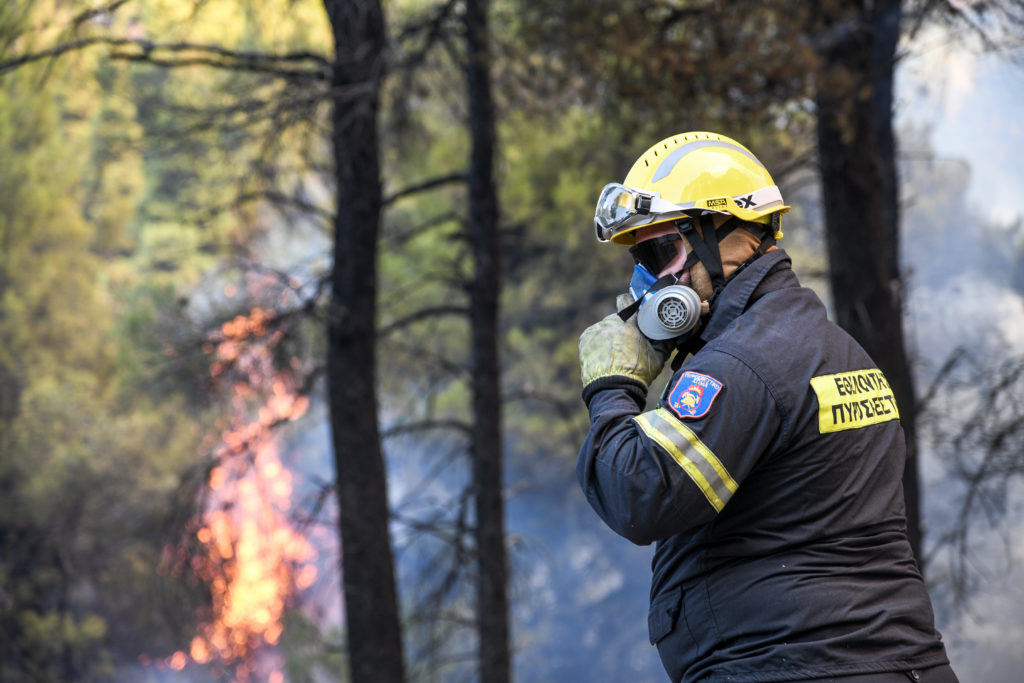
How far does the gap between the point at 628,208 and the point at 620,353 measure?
1.26 feet

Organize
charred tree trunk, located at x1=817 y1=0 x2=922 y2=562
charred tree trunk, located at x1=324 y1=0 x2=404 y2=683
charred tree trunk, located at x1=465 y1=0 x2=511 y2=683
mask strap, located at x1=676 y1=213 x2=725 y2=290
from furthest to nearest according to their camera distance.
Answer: charred tree trunk, located at x1=465 y1=0 x2=511 y2=683 < charred tree trunk, located at x1=324 y1=0 x2=404 y2=683 < charred tree trunk, located at x1=817 y1=0 x2=922 y2=562 < mask strap, located at x1=676 y1=213 x2=725 y2=290

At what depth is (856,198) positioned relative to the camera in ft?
18.8

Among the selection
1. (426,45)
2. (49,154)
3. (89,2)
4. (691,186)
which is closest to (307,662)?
(49,154)

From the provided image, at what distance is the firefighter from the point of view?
1905mm

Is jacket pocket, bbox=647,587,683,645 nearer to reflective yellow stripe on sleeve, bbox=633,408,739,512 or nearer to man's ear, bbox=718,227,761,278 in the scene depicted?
reflective yellow stripe on sleeve, bbox=633,408,739,512

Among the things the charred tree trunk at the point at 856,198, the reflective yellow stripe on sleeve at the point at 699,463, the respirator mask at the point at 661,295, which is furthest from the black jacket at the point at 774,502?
the charred tree trunk at the point at 856,198

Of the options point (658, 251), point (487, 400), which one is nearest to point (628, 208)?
point (658, 251)

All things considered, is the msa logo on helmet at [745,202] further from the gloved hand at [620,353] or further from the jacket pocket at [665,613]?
the jacket pocket at [665,613]

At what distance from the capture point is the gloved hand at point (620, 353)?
86.6 inches

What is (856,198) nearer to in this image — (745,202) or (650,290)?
(745,202)

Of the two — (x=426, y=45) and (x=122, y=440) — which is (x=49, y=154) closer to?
(x=122, y=440)

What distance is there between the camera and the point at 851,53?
19.4ft

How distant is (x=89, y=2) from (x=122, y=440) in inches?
440

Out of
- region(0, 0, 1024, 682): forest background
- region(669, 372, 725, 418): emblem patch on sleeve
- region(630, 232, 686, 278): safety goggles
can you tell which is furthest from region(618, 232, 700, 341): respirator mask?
region(0, 0, 1024, 682): forest background
